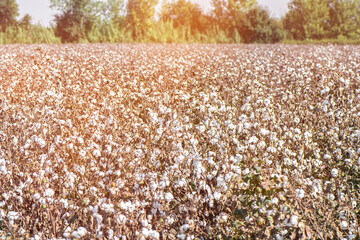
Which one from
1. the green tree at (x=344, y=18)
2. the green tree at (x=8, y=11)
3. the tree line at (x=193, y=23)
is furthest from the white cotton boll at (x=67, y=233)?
the green tree at (x=8, y=11)

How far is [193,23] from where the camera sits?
136 feet

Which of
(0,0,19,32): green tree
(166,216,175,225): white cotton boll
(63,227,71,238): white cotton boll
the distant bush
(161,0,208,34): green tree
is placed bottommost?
(166,216,175,225): white cotton boll

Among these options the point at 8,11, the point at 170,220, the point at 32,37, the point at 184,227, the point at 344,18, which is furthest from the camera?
the point at 8,11

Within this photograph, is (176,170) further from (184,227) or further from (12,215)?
(12,215)

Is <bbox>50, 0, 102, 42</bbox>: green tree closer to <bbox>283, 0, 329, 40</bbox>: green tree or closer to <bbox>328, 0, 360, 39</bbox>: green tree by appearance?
<bbox>283, 0, 329, 40</bbox>: green tree

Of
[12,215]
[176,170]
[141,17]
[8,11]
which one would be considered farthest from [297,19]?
[8,11]

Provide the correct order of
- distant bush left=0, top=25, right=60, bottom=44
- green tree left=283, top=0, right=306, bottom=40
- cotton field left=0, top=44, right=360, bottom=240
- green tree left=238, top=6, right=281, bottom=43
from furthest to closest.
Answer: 1. green tree left=283, top=0, right=306, bottom=40
2. green tree left=238, top=6, right=281, bottom=43
3. distant bush left=0, top=25, right=60, bottom=44
4. cotton field left=0, top=44, right=360, bottom=240

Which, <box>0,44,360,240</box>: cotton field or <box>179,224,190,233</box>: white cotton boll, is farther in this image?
<box>0,44,360,240</box>: cotton field

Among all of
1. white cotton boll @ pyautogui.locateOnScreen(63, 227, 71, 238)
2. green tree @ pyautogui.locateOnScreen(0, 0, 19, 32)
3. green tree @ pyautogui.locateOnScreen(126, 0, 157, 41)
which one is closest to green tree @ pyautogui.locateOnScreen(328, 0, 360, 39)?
green tree @ pyautogui.locateOnScreen(126, 0, 157, 41)

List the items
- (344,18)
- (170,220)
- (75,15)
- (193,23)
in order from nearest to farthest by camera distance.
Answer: (170,220) < (75,15) < (344,18) < (193,23)

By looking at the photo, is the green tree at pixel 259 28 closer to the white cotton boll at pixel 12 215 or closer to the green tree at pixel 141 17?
the green tree at pixel 141 17

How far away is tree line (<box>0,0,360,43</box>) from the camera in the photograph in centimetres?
2369

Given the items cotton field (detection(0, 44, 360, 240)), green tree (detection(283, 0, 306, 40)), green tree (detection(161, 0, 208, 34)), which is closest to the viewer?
cotton field (detection(0, 44, 360, 240))

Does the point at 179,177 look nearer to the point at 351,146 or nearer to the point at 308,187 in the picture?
the point at 308,187
